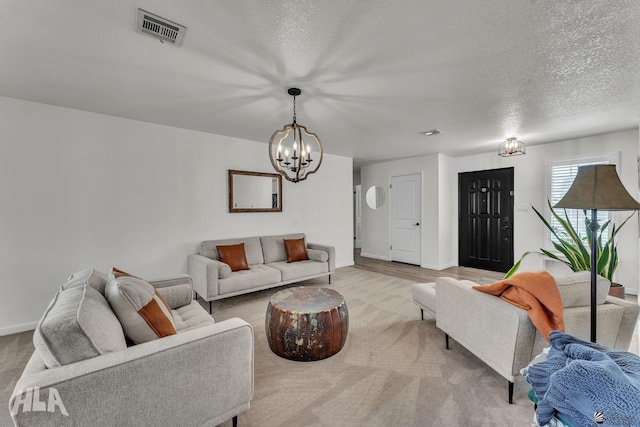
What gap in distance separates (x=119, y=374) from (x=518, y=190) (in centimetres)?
582

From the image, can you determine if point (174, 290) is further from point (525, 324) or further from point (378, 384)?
point (525, 324)

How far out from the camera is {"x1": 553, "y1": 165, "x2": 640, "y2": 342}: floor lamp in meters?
1.52

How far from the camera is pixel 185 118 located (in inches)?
129

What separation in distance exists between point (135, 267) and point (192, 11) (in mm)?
3044

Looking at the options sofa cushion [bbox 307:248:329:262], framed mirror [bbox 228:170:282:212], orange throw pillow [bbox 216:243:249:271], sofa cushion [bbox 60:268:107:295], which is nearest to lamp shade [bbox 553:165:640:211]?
sofa cushion [bbox 60:268:107:295]

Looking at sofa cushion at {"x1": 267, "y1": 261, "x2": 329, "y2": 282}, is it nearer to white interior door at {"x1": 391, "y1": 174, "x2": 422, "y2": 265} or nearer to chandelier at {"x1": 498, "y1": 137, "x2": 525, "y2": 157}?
white interior door at {"x1": 391, "y1": 174, "x2": 422, "y2": 265}

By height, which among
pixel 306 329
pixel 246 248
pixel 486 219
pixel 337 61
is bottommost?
pixel 306 329

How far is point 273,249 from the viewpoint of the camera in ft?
14.2

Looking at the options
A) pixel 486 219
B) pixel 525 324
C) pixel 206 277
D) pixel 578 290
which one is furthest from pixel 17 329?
pixel 486 219

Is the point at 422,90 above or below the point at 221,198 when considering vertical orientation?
above

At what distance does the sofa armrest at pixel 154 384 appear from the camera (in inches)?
39.9

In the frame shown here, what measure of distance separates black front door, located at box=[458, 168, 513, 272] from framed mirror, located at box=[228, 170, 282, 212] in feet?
12.7

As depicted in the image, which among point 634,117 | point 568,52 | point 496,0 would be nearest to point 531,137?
point 634,117

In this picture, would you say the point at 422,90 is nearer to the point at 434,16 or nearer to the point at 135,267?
the point at 434,16
